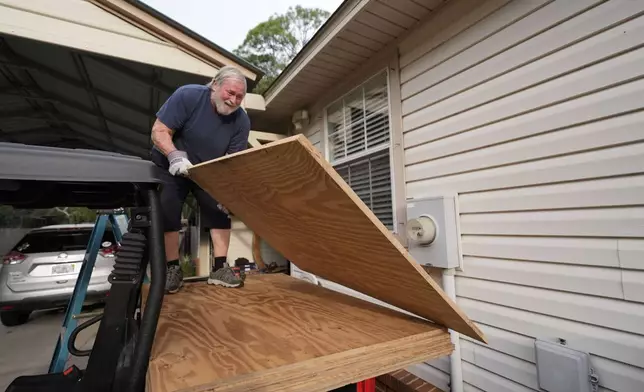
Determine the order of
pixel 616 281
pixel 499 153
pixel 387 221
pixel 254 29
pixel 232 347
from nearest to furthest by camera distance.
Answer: pixel 232 347, pixel 616 281, pixel 499 153, pixel 387 221, pixel 254 29

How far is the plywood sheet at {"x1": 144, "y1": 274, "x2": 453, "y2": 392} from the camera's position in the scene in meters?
0.75

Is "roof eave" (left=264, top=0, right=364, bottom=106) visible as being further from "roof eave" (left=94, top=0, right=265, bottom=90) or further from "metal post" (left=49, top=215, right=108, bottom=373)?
"metal post" (left=49, top=215, right=108, bottom=373)

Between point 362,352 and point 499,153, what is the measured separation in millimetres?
1857

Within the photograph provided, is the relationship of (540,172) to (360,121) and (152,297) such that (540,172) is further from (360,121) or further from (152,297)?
(152,297)

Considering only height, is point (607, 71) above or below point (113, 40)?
below

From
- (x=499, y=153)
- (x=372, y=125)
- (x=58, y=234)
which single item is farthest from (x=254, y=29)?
(x=499, y=153)

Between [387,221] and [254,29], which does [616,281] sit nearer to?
[387,221]

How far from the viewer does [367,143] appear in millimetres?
3498

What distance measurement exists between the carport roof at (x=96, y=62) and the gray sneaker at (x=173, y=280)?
2.72 m

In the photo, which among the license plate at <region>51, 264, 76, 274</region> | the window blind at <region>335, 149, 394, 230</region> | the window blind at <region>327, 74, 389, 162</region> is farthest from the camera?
the license plate at <region>51, 264, 76, 274</region>

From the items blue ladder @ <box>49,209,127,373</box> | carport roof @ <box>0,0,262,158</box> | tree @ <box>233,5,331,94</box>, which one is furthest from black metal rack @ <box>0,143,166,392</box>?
tree @ <box>233,5,331,94</box>

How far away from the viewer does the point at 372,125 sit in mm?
3430

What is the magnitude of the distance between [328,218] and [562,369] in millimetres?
1787

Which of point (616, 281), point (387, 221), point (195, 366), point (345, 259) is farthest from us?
point (387, 221)
